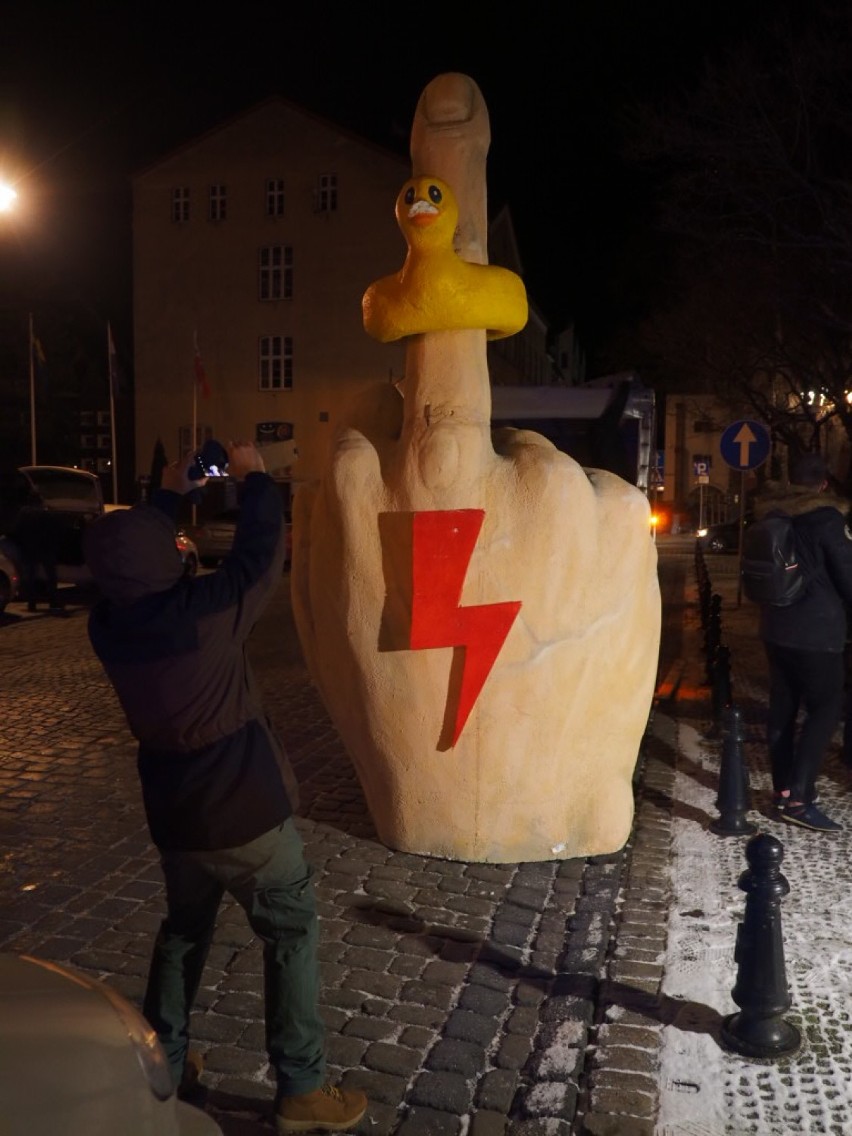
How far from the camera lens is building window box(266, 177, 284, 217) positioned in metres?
34.2

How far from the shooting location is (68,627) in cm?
1378

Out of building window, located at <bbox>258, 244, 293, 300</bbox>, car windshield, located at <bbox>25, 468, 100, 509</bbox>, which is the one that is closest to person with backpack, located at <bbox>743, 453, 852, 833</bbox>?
car windshield, located at <bbox>25, 468, 100, 509</bbox>

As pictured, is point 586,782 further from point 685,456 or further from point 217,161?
point 685,456

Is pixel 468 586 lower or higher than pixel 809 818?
higher

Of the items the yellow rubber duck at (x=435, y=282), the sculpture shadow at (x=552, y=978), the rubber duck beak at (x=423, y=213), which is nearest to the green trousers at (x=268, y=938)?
the sculpture shadow at (x=552, y=978)

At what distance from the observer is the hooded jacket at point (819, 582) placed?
573 centimetres

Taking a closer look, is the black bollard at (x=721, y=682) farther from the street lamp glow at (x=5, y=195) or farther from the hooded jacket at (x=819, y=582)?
the street lamp glow at (x=5, y=195)

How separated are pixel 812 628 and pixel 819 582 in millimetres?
264

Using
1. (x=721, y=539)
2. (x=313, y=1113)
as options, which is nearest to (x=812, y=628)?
(x=313, y=1113)

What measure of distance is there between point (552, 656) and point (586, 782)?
27.9 inches

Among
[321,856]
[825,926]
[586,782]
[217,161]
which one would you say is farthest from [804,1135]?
[217,161]

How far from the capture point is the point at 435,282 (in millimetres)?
5000

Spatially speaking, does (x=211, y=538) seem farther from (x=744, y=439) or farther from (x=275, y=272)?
(x=275, y=272)

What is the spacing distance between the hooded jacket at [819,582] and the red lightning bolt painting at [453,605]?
178 cm
